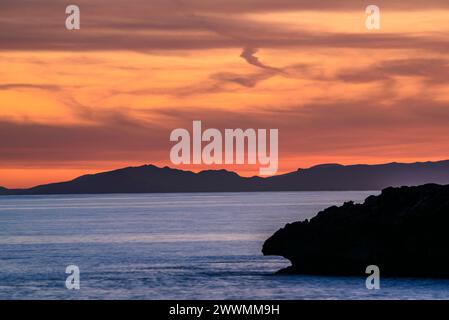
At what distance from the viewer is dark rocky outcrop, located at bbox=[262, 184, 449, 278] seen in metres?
59.6

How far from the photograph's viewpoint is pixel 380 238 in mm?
60750

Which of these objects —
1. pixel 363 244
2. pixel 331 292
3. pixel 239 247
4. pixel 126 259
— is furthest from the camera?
pixel 239 247

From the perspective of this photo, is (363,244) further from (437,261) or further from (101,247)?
(101,247)

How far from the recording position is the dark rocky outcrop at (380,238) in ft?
196

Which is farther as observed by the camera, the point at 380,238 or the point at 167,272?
the point at 167,272

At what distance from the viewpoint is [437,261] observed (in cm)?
5966

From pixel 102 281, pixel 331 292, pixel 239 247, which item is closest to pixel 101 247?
pixel 239 247

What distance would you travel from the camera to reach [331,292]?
186 ft
